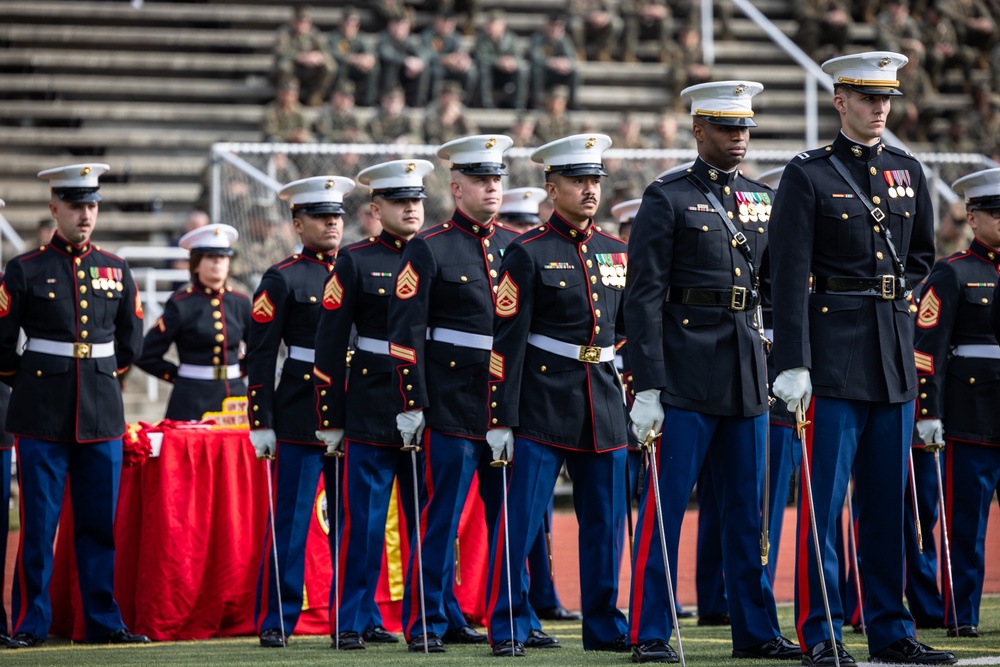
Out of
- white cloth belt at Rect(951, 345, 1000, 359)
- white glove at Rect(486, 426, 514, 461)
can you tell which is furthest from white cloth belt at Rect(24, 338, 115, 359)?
white cloth belt at Rect(951, 345, 1000, 359)

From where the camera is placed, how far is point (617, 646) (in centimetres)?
632

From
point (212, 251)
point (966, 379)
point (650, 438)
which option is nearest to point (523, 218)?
point (212, 251)

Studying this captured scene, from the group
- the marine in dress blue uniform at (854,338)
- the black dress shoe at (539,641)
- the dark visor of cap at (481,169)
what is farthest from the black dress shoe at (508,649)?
the dark visor of cap at (481,169)

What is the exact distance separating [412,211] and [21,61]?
1160 cm

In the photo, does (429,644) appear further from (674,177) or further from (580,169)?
(674,177)

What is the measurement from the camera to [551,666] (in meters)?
5.73

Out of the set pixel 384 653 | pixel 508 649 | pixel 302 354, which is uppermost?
pixel 302 354

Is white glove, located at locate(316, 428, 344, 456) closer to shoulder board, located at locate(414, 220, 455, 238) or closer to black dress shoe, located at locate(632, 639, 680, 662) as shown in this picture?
shoulder board, located at locate(414, 220, 455, 238)

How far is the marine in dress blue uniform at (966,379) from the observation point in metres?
7.11

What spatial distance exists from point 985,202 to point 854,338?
79.8 inches

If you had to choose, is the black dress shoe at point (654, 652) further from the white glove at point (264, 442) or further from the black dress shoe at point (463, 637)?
the white glove at point (264, 442)

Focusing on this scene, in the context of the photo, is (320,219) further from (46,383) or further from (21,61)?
(21,61)

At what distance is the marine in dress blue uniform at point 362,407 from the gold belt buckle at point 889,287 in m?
2.46

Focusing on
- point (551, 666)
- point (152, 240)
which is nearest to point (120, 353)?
point (551, 666)
